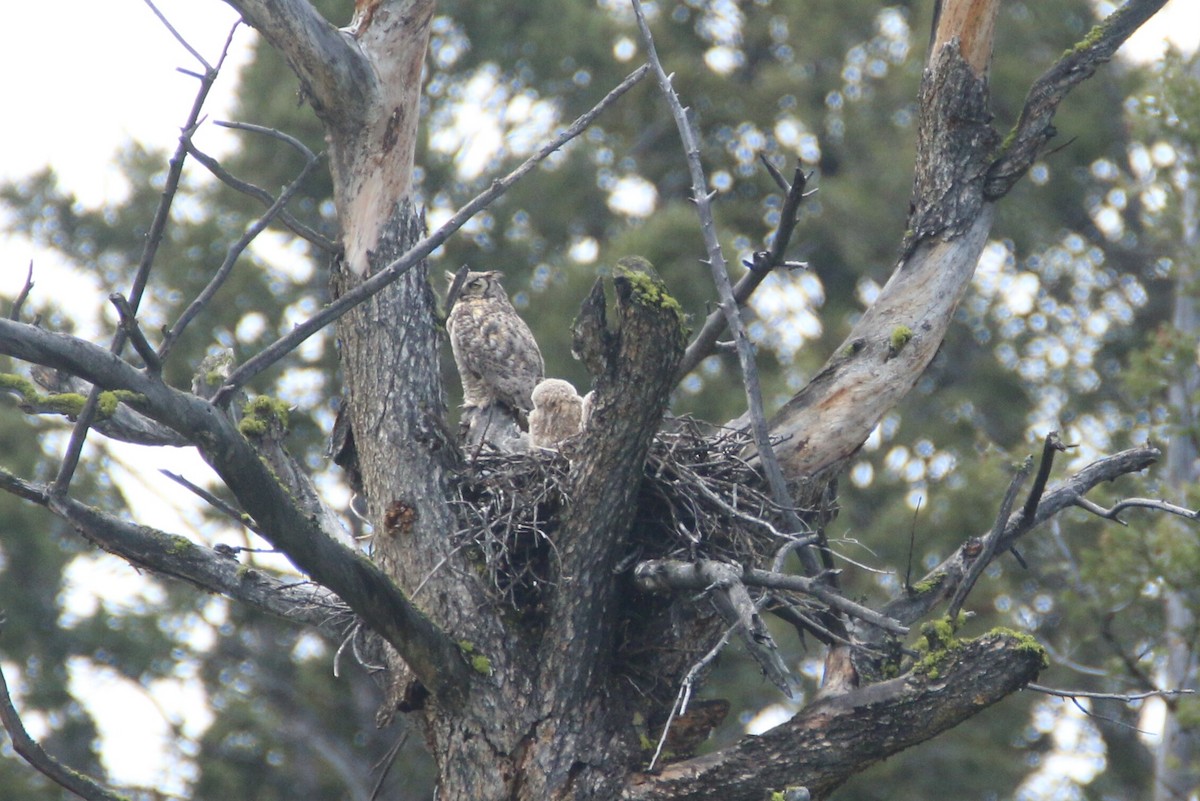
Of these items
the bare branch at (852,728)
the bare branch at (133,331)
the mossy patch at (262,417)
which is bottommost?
the bare branch at (852,728)

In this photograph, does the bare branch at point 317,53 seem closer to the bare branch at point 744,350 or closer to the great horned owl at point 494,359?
the bare branch at point 744,350

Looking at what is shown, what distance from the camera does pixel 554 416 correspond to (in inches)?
235

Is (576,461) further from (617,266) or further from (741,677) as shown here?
(741,677)

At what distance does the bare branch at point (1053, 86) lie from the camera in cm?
500

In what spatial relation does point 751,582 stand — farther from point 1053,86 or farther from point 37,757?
point 1053,86

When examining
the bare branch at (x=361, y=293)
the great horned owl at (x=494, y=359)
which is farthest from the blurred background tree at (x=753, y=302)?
the bare branch at (x=361, y=293)

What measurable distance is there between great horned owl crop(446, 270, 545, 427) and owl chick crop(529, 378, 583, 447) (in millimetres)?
696

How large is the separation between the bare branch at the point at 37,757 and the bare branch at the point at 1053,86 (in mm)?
3660

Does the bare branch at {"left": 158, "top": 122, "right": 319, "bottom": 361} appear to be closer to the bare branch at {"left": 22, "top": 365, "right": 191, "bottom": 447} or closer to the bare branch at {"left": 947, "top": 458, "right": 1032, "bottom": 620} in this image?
the bare branch at {"left": 22, "top": 365, "right": 191, "bottom": 447}

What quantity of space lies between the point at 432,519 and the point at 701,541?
0.90 metres

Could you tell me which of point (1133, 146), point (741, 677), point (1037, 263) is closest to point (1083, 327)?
point (1037, 263)

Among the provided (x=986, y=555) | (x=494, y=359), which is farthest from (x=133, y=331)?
(x=494, y=359)

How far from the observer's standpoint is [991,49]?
5.29m

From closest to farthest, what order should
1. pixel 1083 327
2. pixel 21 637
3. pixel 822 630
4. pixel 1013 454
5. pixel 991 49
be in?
pixel 822 630
pixel 991 49
pixel 1013 454
pixel 21 637
pixel 1083 327
